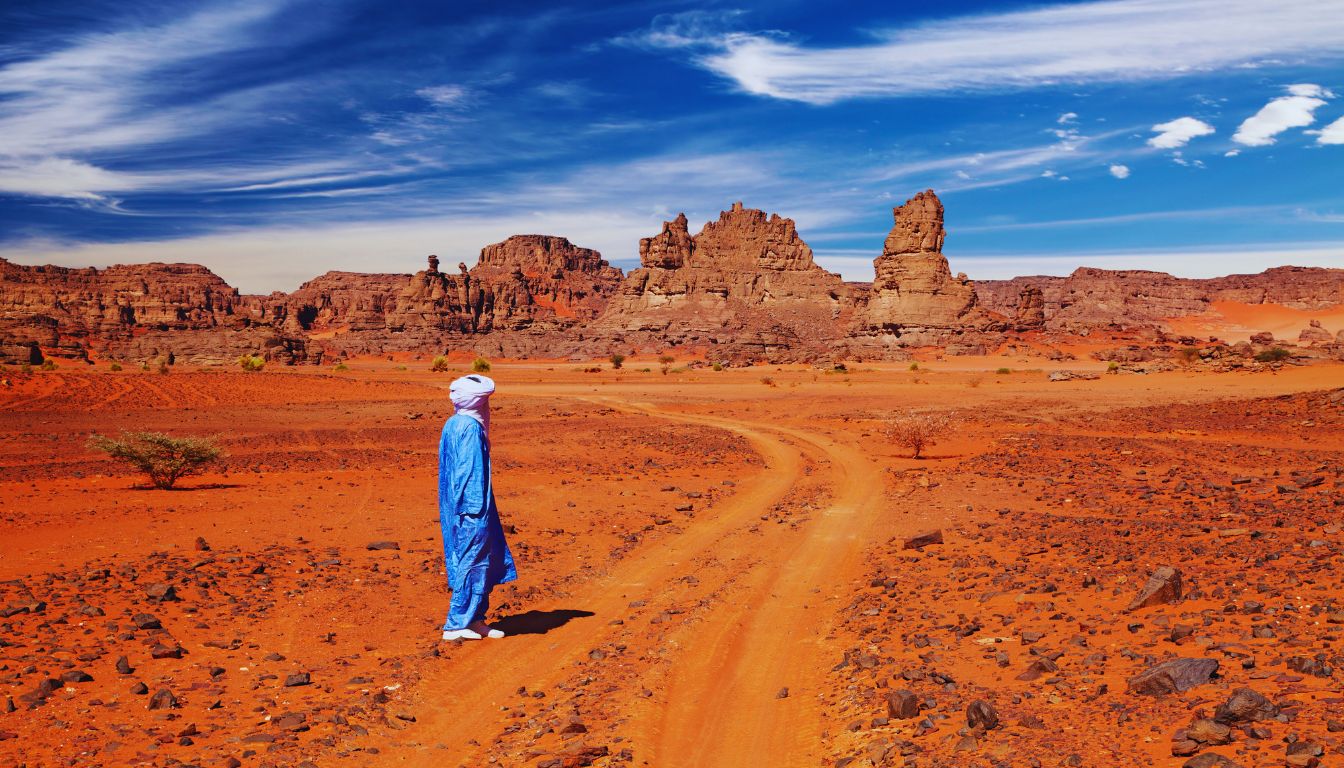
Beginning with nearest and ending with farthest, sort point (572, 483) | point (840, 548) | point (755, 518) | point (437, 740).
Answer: point (437, 740) → point (840, 548) → point (755, 518) → point (572, 483)

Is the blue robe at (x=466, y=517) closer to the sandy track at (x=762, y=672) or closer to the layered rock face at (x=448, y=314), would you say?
the sandy track at (x=762, y=672)

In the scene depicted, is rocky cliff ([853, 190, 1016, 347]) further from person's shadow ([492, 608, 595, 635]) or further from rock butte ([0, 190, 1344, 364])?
person's shadow ([492, 608, 595, 635])

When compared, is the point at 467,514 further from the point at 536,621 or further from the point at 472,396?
the point at 536,621

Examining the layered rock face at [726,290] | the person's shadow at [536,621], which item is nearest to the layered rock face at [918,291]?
the layered rock face at [726,290]

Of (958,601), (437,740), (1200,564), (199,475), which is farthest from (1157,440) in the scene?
(199,475)

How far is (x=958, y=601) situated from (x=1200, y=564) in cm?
220

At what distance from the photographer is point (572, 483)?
15.4 meters

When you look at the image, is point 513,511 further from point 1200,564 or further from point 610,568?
point 1200,564

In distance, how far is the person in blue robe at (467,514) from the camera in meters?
6.97

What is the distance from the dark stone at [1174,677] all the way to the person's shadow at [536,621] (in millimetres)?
4711

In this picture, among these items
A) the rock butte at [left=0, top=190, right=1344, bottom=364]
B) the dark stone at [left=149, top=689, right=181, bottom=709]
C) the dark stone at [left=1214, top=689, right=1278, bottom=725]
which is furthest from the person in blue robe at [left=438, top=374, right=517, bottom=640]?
the rock butte at [left=0, top=190, right=1344, bottom=364]

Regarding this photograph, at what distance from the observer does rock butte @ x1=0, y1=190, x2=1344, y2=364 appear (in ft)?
279

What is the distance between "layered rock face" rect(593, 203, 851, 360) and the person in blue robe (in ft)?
317

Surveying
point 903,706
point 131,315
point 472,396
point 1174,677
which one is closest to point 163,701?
point 472,396
